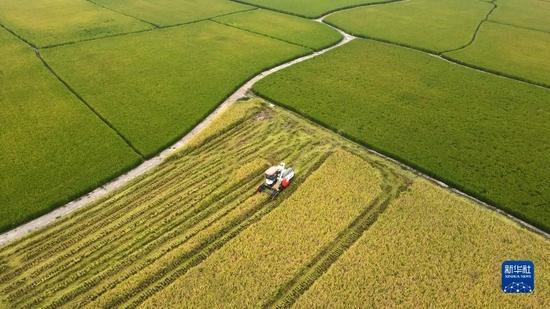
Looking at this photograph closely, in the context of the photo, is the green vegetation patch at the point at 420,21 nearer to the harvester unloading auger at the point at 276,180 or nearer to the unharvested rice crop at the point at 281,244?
the unharvested rice crop at the point at 281,244

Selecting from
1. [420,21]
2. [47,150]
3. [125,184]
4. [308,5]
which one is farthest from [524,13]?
[47,150]

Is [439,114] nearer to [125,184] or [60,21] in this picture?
[125,184]

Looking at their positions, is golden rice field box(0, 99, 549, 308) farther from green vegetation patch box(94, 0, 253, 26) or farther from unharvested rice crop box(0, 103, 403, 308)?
green vegetation patch box(94, 0, 253, 26)

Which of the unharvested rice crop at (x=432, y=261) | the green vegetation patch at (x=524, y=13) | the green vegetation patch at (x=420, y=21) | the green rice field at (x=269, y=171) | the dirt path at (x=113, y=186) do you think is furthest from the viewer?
the green vegetation patch at (x=524, y=13)

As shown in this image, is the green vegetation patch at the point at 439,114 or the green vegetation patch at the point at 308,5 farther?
the green vegetation patch at the point at 308,5

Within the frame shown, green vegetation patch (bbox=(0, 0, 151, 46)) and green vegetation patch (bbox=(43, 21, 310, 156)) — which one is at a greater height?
green vegetation patch (bbox=(43, 21, 310, 156))

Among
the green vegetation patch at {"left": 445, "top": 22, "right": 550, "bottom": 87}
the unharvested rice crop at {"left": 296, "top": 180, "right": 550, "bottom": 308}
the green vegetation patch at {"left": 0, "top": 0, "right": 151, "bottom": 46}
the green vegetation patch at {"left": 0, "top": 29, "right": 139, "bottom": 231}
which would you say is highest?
the green vegetation patch at {"left": 445, "top": 22, "right": 550, "bottom": 87}

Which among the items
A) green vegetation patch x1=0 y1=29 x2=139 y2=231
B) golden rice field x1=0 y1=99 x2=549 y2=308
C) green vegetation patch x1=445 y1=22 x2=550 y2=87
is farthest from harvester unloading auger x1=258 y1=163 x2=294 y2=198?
green vegetation patch x1=445 y1=22 x2=550 y2=87

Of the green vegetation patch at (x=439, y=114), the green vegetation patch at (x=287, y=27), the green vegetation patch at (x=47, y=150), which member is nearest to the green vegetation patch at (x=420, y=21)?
the green vegetation patch at (x=287, y=27)
